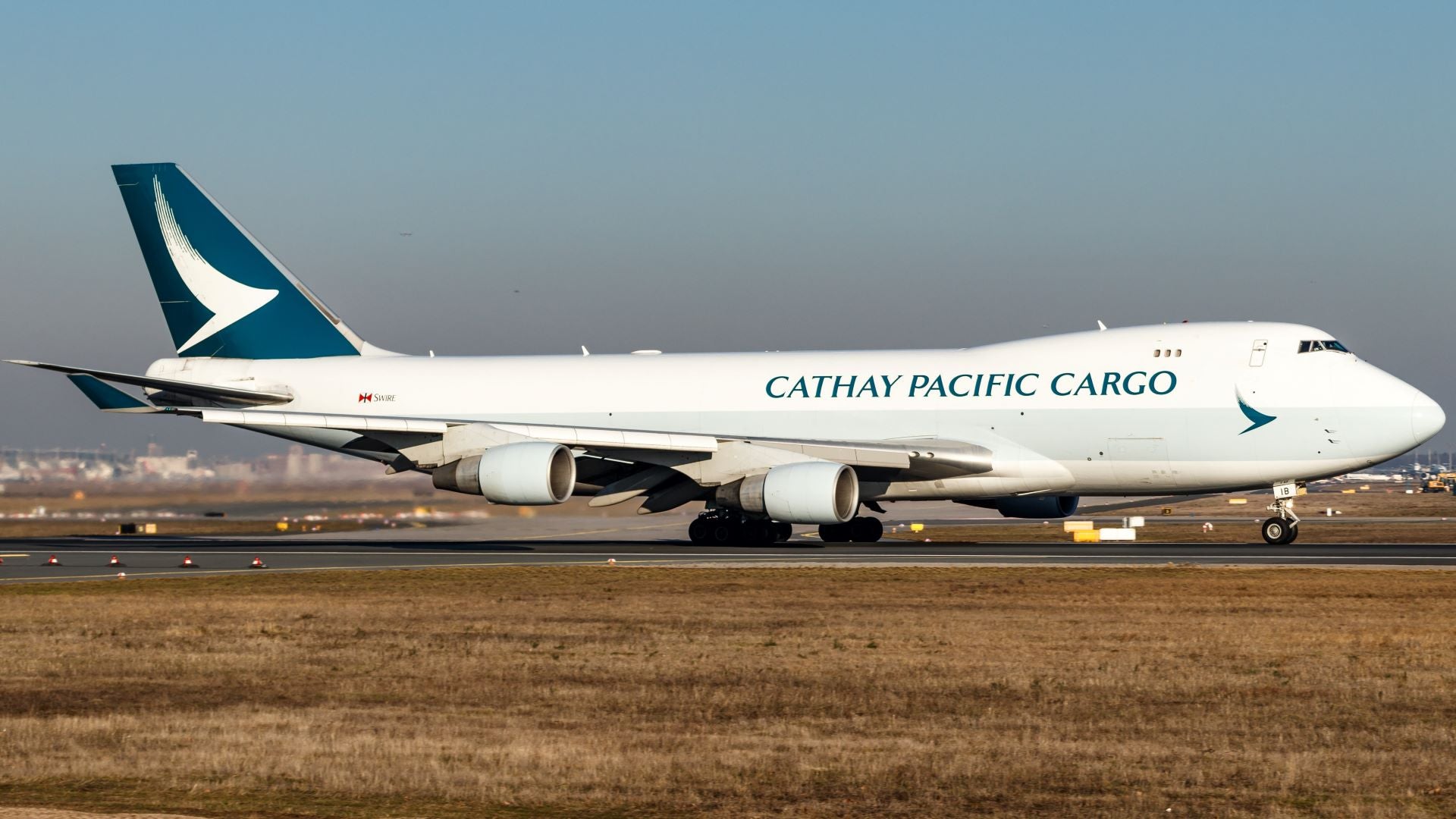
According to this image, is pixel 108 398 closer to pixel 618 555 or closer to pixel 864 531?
pixel 618 555

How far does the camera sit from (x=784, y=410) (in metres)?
38.5

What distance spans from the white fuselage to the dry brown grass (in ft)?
36.0

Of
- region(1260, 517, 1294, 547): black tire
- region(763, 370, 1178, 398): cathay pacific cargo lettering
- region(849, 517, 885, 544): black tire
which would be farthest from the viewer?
region(849, 517, 885, 544): black tire

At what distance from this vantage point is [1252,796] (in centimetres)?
990

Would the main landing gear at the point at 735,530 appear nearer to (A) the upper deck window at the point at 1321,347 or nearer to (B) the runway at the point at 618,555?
(B) the runway at the point at 618,555

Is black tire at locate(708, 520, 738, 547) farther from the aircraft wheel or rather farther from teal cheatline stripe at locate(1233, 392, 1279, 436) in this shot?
the aircraft wheel

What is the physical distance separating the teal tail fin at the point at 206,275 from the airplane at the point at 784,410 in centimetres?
6

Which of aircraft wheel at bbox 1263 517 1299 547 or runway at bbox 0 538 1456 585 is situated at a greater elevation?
aircraft wheel at bbox 1263 517 1299 547

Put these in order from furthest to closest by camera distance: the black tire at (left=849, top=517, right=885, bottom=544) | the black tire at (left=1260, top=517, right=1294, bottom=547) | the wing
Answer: the black tire at (left=849, top=517, right=885, bottom=544) < the wing < the black tire at (left=1260, top=517, right=1294, bottom=547)

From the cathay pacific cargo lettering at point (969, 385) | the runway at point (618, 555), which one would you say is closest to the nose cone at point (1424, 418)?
the runway at point (618, 555)

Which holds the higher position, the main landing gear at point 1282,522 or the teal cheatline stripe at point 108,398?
the teal cheatline stripe at point 108,398

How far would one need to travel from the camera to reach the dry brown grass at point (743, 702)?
1023 cm

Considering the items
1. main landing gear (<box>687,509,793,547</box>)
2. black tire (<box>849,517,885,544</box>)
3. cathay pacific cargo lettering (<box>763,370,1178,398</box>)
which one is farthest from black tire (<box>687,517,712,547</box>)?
black tire (<box>849,517,885,544</box>)

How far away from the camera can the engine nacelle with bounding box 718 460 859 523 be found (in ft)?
112
